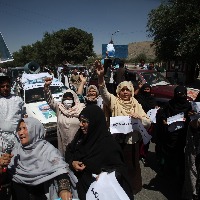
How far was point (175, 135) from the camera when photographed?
4418 millimetres

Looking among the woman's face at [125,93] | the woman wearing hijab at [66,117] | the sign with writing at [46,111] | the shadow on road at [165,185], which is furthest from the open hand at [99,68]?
the sign with writing at [46,111]

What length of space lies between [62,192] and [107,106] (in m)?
1.87

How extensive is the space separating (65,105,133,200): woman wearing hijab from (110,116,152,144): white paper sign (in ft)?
3.17

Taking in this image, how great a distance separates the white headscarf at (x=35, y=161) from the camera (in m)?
2.50

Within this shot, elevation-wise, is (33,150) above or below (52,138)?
above

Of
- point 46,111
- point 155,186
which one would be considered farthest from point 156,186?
point 46,111

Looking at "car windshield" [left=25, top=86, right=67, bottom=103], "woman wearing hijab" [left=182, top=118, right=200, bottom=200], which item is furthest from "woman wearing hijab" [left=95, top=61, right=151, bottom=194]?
"car windshield" [left=25, top=86, right=67, bottom=103]

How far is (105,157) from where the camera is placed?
2494 millimetres

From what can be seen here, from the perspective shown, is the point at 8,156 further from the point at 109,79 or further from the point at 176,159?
the point at 109,79

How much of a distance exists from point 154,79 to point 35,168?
7982 millimetres

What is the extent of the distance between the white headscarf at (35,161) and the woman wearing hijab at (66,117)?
162cm

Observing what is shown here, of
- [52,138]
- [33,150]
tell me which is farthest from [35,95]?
[33,150]

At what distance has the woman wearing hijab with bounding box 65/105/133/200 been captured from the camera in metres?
2.45

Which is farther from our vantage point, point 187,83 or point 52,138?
point 187,83
